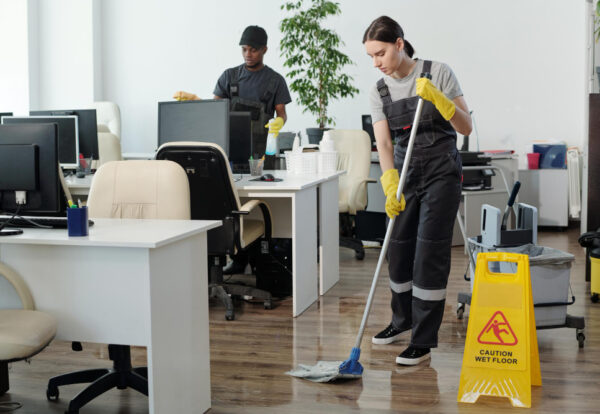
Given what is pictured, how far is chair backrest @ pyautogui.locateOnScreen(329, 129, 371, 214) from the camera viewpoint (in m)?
5.71

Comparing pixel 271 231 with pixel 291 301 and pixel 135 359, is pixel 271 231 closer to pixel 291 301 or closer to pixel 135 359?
pixel 291 301

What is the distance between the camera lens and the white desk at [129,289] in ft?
7.86

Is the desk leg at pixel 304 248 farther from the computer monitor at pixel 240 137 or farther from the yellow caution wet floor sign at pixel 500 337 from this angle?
the yellow caution wet floor sign at pixel 500 337

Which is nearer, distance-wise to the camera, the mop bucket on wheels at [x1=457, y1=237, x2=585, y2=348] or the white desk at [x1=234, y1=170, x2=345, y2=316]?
the mop bucket on wheels at [x1=457, y1=237, x2=585, y2=348]

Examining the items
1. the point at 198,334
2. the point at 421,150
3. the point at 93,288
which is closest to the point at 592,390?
the point at 421,150

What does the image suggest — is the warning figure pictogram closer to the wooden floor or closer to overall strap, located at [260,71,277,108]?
the wooden floor

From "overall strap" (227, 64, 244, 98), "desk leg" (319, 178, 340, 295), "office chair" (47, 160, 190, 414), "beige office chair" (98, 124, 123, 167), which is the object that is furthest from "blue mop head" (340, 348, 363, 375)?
"beige office chair" (98, 124, 123, 167)

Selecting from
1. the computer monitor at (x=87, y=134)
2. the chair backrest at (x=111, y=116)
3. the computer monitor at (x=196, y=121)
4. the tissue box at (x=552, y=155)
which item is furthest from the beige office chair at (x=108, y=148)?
the tissue box at (x=552, y=155)

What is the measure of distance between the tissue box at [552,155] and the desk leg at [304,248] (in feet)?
11.6

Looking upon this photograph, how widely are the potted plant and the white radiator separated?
211cm

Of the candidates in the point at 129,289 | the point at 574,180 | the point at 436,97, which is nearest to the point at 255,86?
the point at 436,97

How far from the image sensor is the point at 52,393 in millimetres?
2893

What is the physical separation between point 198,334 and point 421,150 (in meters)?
1.21

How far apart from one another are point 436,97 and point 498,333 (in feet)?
3.03
